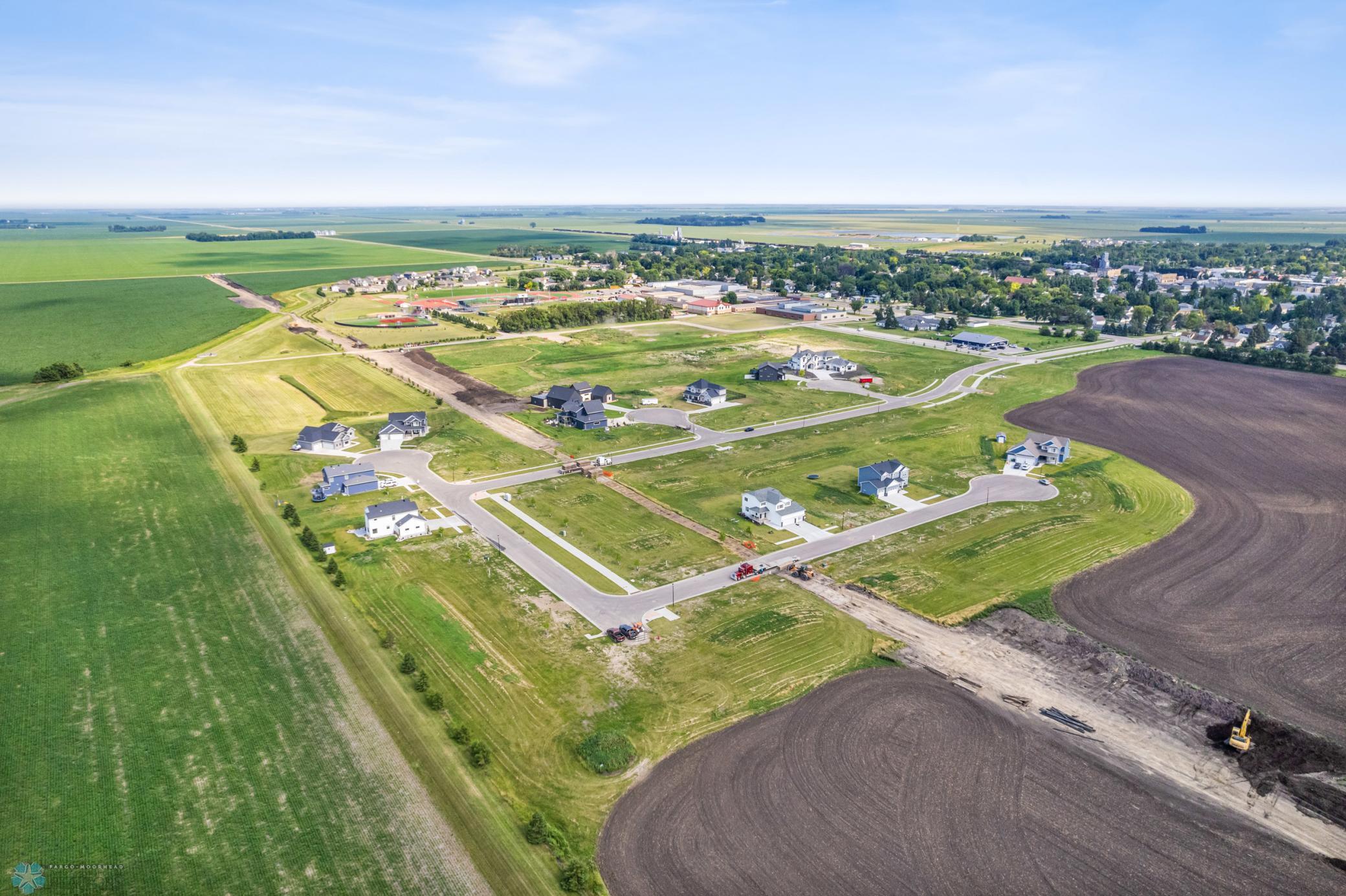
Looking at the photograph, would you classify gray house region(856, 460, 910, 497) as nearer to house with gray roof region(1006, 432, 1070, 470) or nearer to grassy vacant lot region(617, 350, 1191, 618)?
grassy vacant lot region(617, 350, 1191, 618)

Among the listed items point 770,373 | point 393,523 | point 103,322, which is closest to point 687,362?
point 770,373

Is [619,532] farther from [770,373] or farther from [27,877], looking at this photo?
[770,373]

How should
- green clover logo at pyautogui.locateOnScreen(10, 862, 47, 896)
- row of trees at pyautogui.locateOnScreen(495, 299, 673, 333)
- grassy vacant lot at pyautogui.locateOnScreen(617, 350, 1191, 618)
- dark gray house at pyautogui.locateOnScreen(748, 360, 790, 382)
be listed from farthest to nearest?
row of trees at pyautogui.locateOnScreen(495, 299, 673, 333), dark gray house at pyautogui.locateOnScreen(748, 360, 790, 382), grassy vacant lot at pyautogui.locateOnScreen(617, 350, 1191, 618), green clover logo at pyautogui.locateOnScreen(10, 862, 47, 896)

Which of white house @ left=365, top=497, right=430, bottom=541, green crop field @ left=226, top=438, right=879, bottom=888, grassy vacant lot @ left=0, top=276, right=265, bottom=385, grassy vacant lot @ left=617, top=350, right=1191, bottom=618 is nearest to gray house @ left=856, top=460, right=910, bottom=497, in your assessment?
grassy vacant lot @ left=617, top=350, right=1191, bottom=618

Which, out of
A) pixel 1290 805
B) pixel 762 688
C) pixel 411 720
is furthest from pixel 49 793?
pixel 1290 805

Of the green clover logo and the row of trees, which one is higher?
the row of trees

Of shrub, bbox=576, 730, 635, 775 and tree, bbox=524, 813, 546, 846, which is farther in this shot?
shrub, bbox=576, 730, 635, 775

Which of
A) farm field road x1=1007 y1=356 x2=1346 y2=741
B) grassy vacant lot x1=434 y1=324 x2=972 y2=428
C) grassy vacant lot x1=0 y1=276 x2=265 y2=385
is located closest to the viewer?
farm field road x1=1007 y1=356 x2=1346 y2=741
